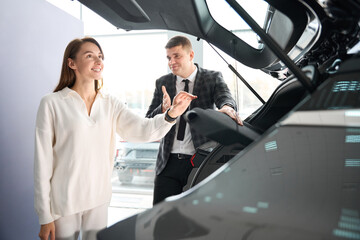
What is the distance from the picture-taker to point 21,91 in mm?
2408

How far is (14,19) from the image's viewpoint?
2.31 m

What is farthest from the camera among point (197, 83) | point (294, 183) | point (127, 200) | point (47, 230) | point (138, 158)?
point (138, 158)

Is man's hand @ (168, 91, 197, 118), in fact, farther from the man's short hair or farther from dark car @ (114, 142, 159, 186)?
dark car @ (114, 142, 159, 186)

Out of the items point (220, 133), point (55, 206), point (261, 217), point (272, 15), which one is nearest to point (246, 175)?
point (261, 217)

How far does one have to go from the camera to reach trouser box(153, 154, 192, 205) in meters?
2.07

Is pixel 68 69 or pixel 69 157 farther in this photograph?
pixel 68 69

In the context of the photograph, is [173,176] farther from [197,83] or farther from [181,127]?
[197,83]

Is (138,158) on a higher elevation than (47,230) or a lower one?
lower

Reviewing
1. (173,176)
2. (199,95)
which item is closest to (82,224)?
(173,176)

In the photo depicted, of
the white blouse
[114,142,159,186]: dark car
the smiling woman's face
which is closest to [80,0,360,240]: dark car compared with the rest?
the white blouse

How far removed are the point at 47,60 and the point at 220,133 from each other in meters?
2.30

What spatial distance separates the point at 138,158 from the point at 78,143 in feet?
13.2

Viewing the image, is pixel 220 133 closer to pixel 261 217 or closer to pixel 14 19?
pixel 261 217

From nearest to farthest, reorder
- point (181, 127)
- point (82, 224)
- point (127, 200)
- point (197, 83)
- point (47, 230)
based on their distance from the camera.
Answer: point (47, 230) → point (82, 224) → point (181, 127) → point (197, 83) → point (127, 200)
